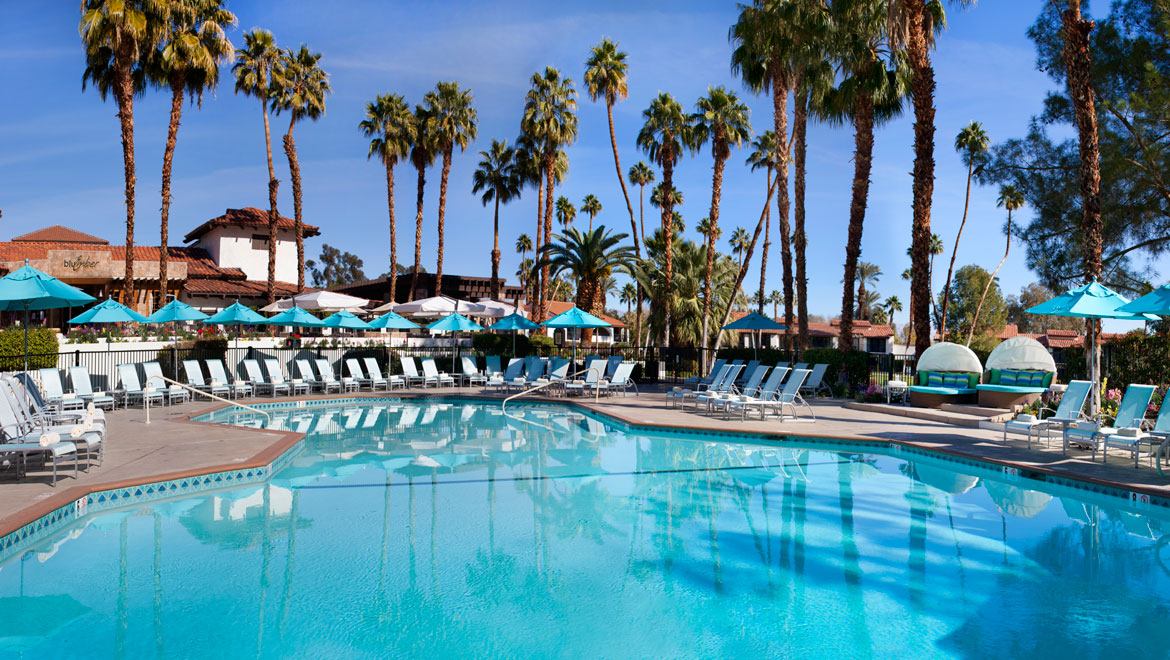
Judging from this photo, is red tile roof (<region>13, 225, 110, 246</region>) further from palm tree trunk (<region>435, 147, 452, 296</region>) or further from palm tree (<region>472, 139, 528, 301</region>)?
palm tree (<region>472, 139, 528, 301</region>)

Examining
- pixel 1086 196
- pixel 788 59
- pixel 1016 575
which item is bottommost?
pixel 1016 575

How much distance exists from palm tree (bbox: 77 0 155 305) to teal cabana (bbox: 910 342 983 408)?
22.7m

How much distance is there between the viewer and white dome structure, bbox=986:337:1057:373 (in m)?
15.2

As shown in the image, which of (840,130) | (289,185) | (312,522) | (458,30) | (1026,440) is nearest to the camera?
(312,522)

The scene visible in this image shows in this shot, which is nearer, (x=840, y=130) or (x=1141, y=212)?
(x=1141, y=212)

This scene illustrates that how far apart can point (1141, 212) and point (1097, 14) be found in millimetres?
5634

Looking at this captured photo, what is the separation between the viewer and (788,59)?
66.1 feet

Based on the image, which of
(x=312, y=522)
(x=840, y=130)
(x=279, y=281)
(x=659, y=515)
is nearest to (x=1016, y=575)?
Result: (x=659, y=515)

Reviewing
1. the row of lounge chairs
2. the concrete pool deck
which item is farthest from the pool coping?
the row of lounge chairs

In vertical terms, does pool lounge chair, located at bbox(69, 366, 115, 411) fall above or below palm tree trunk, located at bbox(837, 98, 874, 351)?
below

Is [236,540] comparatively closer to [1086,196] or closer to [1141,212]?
[1086,196]

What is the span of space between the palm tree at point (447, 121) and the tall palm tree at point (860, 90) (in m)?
18.8

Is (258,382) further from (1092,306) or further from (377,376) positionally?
(1092,306)

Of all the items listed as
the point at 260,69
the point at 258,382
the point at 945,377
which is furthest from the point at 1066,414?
the point at 260,69
